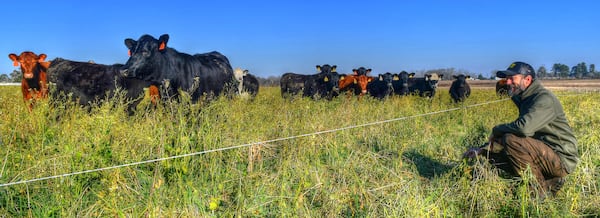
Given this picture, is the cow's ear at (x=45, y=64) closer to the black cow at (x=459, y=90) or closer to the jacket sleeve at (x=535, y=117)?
the jacket sleeve at (x=535, y=117)

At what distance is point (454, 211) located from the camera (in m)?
3.89

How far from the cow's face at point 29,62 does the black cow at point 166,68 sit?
2217mm

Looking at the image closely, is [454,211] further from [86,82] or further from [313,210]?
[86,82]

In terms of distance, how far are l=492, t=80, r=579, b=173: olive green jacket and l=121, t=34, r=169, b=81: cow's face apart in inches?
224

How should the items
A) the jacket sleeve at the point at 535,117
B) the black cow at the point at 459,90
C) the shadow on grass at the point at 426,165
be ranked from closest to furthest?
1. the jacket sleeve at the point at 535,117
2. the shadow on grass at the point at 426,165
3. the black cow at the point at 459,90

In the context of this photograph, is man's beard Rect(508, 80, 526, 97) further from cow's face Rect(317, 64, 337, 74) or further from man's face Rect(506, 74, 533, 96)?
cow's face Rect(317, 64, 337, 74)

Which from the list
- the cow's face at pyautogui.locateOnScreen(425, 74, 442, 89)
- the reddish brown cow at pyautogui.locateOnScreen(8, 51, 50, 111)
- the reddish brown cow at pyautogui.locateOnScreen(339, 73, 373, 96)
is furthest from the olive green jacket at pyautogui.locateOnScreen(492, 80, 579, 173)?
the cow's face at pyautogui.locateOnScreen(425, 74, 442, 89)

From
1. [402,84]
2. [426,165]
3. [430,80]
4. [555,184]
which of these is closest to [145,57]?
[426,165]

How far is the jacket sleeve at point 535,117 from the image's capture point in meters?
4.25

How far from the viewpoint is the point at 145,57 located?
299 inches

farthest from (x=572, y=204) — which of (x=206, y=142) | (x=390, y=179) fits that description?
(x=206, y=142)

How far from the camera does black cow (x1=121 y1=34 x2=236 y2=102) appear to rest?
7535mm

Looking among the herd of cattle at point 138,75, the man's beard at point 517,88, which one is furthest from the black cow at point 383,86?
the man's beard at point 517,88

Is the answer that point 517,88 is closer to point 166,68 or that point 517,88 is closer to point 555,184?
point 555,184
